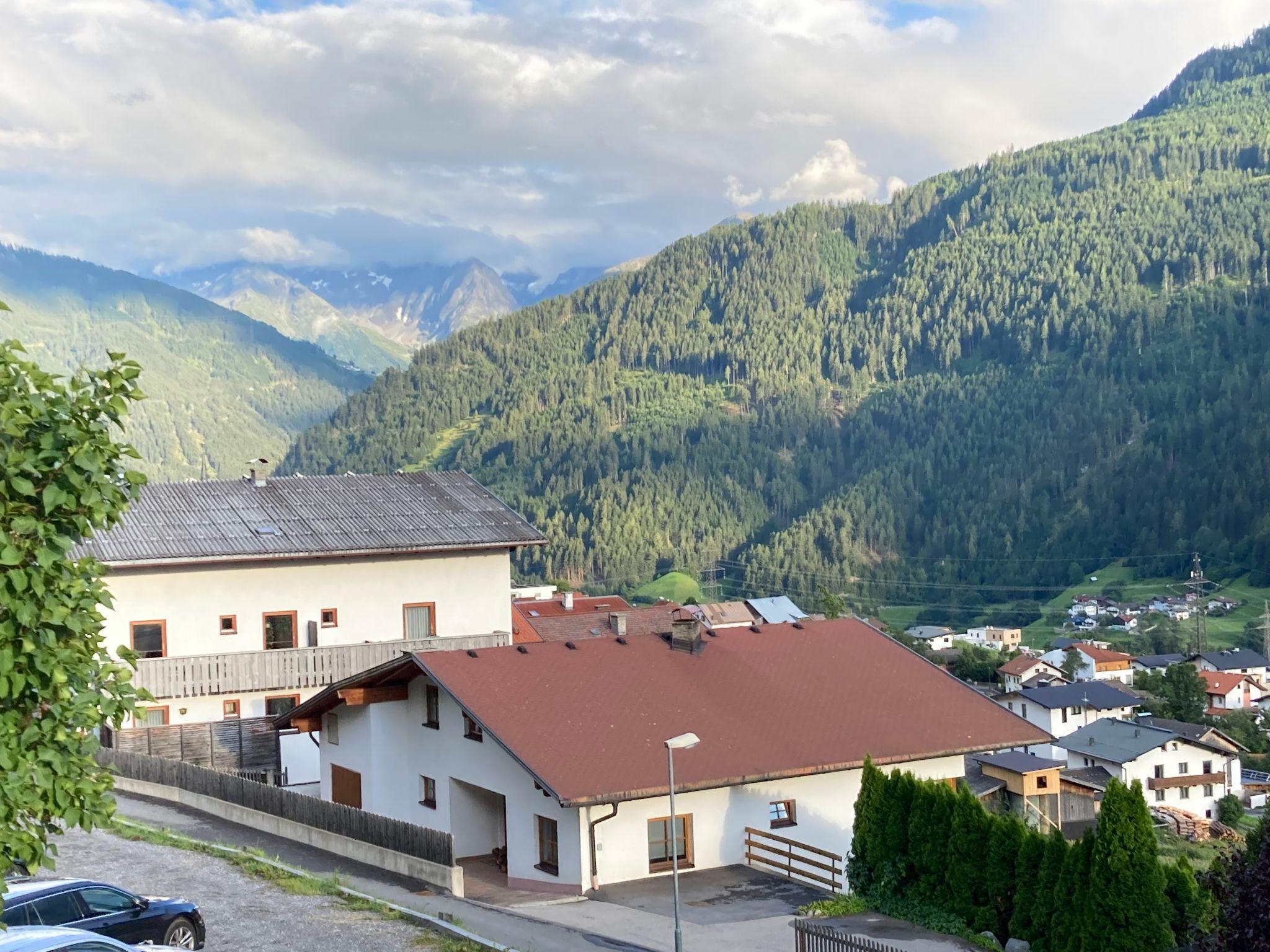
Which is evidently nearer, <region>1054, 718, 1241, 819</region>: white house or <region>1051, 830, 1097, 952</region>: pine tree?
<region>1051, 830, 1097, 952</region>: pine tree

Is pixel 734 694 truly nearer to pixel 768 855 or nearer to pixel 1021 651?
pixel 768 855

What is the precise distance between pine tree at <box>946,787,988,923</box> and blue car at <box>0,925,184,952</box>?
13752 millimetres

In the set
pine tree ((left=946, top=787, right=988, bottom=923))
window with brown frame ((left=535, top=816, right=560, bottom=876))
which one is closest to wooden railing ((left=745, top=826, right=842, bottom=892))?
pine tree ((left=946, top=787, right=988, bottom=923))

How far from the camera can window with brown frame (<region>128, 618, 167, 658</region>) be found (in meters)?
38.4

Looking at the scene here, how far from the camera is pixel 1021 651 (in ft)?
514

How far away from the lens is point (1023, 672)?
127 metres

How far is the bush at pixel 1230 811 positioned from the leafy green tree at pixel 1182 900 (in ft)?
254

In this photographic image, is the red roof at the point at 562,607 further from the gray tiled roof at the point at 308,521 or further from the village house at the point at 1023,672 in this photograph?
the village house at the point at 1023,672

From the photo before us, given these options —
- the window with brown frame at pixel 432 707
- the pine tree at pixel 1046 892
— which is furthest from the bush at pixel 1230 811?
the pine tree at pixel 1046 892

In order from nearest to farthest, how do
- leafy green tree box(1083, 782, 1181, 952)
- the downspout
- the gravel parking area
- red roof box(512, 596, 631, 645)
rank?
leafy green tree box(1083, 782, 1181, 952) → the gravel parking area → the downspout → red roof box(512, 596, 631, 645)

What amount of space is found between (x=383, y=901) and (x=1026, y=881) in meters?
10.4

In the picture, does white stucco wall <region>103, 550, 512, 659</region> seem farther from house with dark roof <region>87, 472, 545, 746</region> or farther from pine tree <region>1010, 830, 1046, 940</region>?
pine tree <region>1010, 830, 1046, 940</region>

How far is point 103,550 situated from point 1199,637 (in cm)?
12559

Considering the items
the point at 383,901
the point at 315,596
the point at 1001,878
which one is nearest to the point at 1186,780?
the point at 315,596
